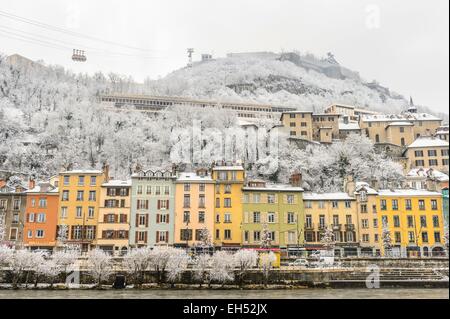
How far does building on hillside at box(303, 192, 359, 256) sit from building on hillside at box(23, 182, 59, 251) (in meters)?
22.7

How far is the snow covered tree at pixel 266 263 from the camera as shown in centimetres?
3169

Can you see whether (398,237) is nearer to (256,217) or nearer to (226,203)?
(256,217)

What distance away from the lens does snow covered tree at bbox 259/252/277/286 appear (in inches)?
1248

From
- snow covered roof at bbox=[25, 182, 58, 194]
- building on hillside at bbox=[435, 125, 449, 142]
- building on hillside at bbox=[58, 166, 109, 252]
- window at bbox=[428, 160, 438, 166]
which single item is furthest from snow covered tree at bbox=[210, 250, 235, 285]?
building on hillside at bbox=[435, 125, 449, 142]

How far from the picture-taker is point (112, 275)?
103ft

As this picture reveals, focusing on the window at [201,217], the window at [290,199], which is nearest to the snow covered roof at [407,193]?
the window at [290,199]

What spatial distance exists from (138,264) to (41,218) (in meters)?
13.8

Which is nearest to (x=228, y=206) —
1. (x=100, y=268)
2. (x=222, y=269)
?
(x=222, y=269)

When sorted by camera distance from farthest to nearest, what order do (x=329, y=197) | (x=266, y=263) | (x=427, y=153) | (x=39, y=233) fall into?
(x=427, y=153), (x=329, y=197), (x=39, y=233), (x=266, y=263)

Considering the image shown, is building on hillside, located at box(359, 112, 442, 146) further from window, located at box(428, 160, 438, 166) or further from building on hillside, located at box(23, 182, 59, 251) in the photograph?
building on hillside, located at box(23, 182, 59, 251)

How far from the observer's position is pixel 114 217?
4047 centimetres
